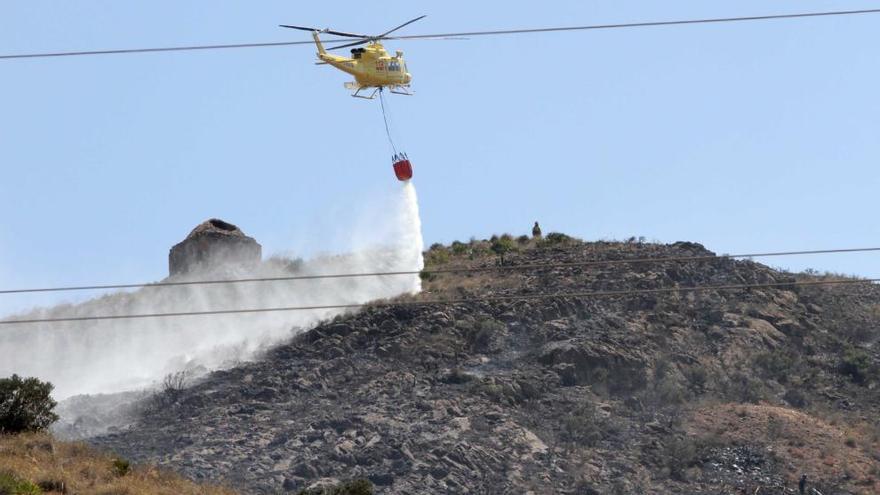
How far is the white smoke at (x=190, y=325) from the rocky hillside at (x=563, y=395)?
13.6ft

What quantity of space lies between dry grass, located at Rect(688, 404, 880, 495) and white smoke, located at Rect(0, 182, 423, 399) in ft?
73.0

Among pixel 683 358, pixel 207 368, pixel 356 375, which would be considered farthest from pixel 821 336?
pixel 207 368

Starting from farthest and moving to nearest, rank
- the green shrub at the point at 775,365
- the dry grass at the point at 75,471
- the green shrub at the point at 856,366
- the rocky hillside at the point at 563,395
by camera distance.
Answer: the green shrub at the point at 856,366 → the green shrub at the point at 775,365 → the rocky hillside at the point at 563,395 → the dry grass at the point at 75,471

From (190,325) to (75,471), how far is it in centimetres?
5523

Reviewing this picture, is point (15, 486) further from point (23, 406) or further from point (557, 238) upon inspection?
point (557, 238)

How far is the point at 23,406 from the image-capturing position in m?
52.6

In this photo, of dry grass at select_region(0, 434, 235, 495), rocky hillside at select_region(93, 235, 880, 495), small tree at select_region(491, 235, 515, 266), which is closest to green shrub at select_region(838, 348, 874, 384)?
rocky hillside at select_region(93, 235, 880, 495)

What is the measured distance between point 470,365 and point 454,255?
858 inches

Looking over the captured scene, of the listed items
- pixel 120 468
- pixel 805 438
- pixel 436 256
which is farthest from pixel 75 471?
pixel 436 256

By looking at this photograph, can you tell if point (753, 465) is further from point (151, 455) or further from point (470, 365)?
point (151, 455)

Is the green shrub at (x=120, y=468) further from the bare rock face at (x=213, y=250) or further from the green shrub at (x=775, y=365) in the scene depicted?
the bare rock face at (x=213, y=250)

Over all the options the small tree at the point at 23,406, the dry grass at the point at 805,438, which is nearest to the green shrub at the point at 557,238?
the dry grass at the point at 805,438

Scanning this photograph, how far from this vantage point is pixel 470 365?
85.9 m

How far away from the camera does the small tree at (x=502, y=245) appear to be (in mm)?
105275
